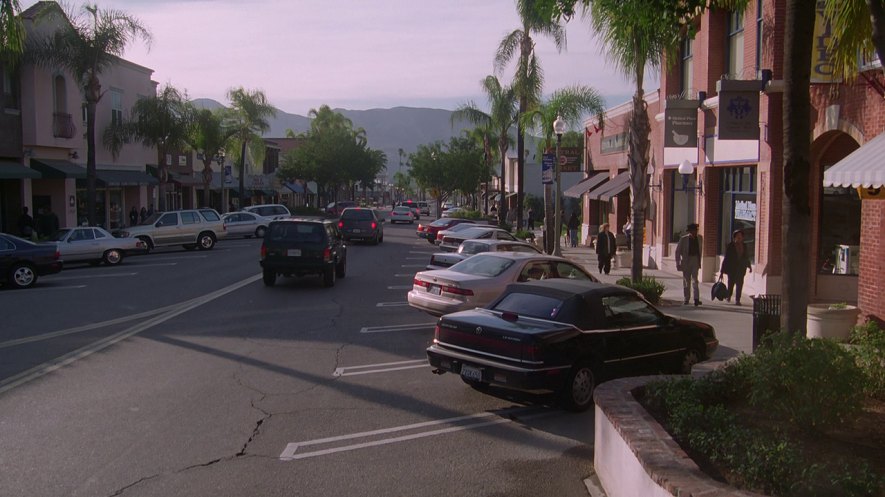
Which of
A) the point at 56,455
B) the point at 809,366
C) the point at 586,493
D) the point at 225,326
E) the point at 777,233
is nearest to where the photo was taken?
the point at 809,366

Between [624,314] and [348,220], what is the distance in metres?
28.7

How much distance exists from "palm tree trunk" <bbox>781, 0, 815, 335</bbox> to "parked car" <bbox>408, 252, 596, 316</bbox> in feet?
20.6

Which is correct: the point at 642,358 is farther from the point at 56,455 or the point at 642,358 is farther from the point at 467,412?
the point at 56,455

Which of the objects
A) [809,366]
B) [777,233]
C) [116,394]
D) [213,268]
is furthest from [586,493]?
[213,268]

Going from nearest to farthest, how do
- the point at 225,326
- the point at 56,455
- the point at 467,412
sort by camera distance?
the point at 56,455 → the point at 467,412 → the point at 225,326

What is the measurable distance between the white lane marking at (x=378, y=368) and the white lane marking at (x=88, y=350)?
3667 millimetres

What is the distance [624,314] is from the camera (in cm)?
950

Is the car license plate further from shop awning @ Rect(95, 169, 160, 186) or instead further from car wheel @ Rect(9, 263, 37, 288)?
shop awning @ Rect(95, 169, 160, 186)

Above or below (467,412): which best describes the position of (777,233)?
above

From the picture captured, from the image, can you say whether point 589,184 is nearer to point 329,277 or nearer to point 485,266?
point 329,277

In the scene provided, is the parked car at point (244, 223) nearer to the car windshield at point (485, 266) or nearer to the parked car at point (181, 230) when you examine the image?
the parked car at point (181, 230)

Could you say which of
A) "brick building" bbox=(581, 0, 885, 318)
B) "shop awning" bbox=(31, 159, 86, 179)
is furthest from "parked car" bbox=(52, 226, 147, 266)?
"brick building" bbox=(581, 0, 885, 318)

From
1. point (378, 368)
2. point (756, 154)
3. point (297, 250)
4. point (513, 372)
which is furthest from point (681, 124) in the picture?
point (513, 372)

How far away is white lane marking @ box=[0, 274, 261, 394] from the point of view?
9578 mm
